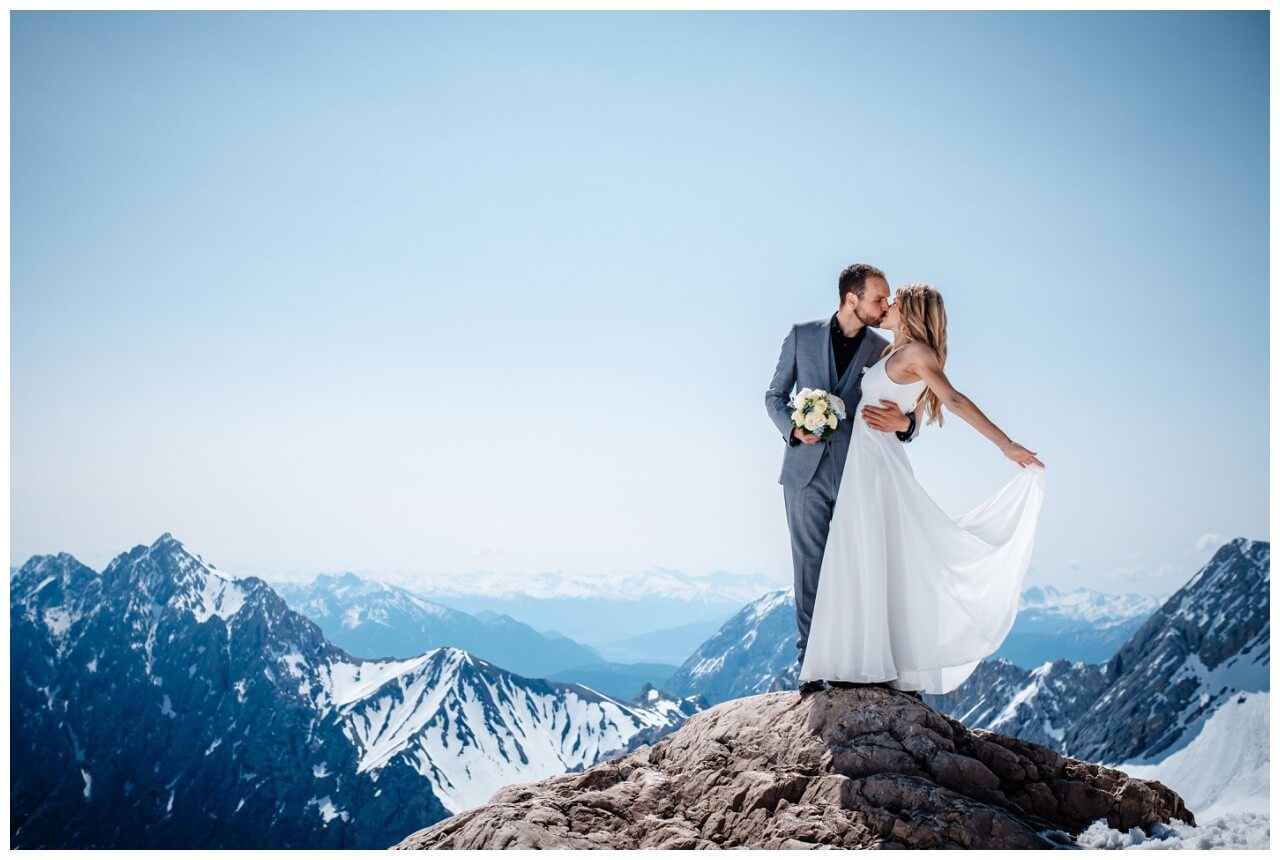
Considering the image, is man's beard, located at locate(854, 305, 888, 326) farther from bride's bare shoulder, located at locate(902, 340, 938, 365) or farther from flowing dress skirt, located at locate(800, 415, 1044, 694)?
flowing dress skirt, located at locate(800, 415, 1044, 694)

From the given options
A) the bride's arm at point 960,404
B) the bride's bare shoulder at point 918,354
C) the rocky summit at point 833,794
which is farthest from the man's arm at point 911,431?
the rocky summit at point 833,794

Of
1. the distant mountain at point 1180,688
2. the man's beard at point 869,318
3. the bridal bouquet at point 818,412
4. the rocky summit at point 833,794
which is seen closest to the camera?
the rocky summit at point 833,794

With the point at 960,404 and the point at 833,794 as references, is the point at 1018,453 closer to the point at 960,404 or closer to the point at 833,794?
the point at 960,404

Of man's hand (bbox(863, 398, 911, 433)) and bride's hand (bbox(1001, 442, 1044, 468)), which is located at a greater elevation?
man's hand (bbox(863, 398, 911, 433))

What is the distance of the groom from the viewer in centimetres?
848

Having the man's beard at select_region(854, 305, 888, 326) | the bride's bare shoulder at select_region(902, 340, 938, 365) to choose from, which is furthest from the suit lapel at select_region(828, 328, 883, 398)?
the bride's bare shoulder at select_region(902, 340, 938, 365)

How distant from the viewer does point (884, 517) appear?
8.55 metres

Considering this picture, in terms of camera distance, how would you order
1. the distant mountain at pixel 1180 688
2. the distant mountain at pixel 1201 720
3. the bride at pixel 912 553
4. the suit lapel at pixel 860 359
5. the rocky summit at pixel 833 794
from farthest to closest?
the distant mountain at pixel 1180 688, the distant mountain at pixel 1201 720, the suit lapel at pixel 860 359, the bride at pixel 912 553, the rocky summit at pixel 833 794

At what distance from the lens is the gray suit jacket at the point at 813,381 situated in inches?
338

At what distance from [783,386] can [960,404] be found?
5.31ft

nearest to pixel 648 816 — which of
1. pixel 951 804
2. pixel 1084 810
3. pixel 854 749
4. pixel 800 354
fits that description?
pixel 854 749

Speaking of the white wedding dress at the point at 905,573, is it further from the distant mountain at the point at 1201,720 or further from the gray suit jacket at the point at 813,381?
the distant mountain at the point at 1201,720

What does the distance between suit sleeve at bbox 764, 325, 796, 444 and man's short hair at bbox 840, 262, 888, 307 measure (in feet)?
2.21

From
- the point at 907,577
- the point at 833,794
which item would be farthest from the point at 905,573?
the point at 833,794
